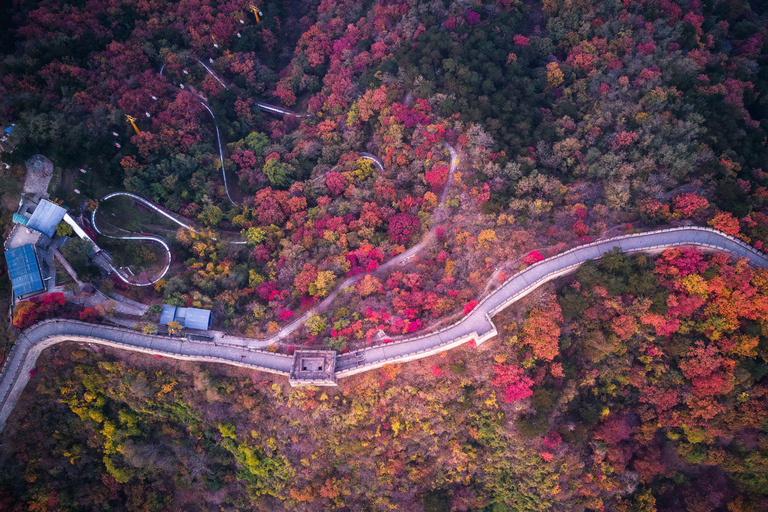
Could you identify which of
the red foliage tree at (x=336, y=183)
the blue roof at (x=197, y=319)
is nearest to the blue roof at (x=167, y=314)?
the blue roof at (x=197, y=319)

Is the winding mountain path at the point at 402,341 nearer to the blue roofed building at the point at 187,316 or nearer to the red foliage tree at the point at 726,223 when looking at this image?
the red foliage tree at the point at 726,223

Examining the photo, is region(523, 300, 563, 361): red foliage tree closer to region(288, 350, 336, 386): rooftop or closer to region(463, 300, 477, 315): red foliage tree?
region(463, 300, 477, 315): red foliage tree

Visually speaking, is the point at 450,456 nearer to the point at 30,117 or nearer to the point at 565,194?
the point at 565,194

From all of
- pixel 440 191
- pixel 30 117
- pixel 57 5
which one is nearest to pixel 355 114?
pixel 440 191

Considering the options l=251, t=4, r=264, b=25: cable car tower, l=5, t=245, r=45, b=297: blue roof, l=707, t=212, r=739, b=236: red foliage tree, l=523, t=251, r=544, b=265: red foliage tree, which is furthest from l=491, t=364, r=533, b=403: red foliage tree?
l=251, t=4, r=264, b=25: cable car tower

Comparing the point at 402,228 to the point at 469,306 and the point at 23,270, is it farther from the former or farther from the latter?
the point at 23,270

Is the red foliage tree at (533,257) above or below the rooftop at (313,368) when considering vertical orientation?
above

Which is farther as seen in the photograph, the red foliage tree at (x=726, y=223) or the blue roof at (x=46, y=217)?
the blue roof at (x=46, y=217)
